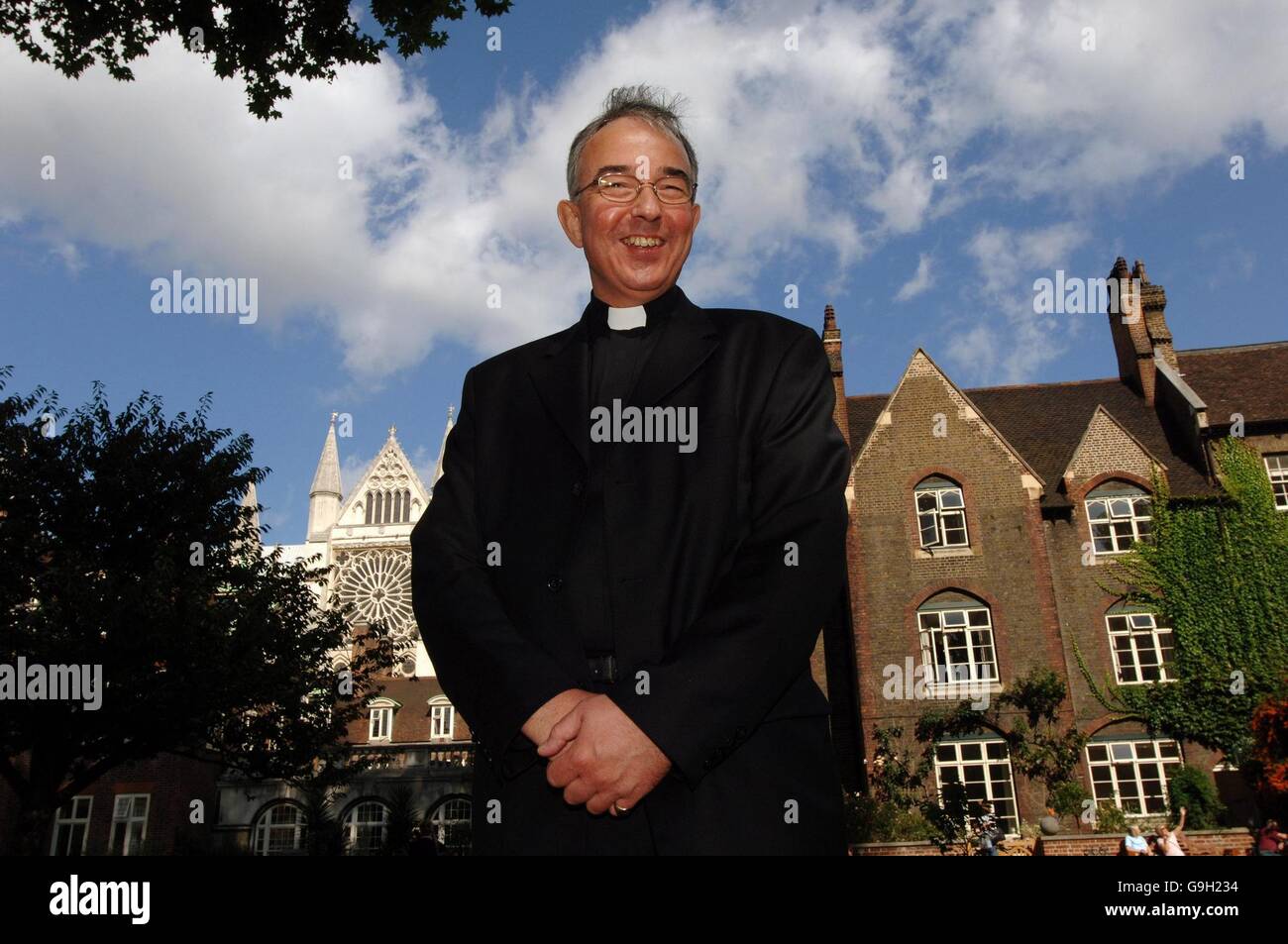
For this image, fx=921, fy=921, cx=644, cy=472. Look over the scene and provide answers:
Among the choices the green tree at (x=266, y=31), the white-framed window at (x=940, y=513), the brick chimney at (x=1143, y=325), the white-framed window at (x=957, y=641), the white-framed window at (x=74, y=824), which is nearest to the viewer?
the green tree at (x=266, y=31)

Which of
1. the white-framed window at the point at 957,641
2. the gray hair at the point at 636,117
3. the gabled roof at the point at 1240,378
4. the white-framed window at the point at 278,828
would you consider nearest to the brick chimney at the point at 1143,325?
the gabled roof at the point at 1240,378

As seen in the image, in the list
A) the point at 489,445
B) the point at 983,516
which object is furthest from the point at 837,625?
the point at 489,445

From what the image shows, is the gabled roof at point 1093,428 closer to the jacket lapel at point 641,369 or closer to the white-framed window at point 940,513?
the white-framed window at point 940,513

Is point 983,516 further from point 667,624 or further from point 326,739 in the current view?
point 667,624

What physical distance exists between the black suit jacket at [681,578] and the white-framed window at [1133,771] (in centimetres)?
2699

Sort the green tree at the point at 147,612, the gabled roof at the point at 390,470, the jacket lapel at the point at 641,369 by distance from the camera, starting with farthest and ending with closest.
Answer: the gabled roof at the point at 390,470, the green tree at the point at 147,612, the jacket lapel at the point at 641,369

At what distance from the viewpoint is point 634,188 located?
296 centimetres

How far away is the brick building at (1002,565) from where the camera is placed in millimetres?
26047

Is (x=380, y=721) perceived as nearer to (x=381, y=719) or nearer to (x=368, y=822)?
(x=381, y=719)

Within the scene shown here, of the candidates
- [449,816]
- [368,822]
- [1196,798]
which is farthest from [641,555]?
[368,822]

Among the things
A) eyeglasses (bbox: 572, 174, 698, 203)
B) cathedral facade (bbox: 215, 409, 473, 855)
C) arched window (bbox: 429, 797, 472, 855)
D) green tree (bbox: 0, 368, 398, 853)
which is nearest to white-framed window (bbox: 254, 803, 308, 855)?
cathedral facade (bbox: 215, 409, 473, 855)

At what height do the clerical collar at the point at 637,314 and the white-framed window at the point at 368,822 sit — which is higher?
the clerical collar at the point at 637,314

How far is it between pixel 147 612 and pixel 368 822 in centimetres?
2721
